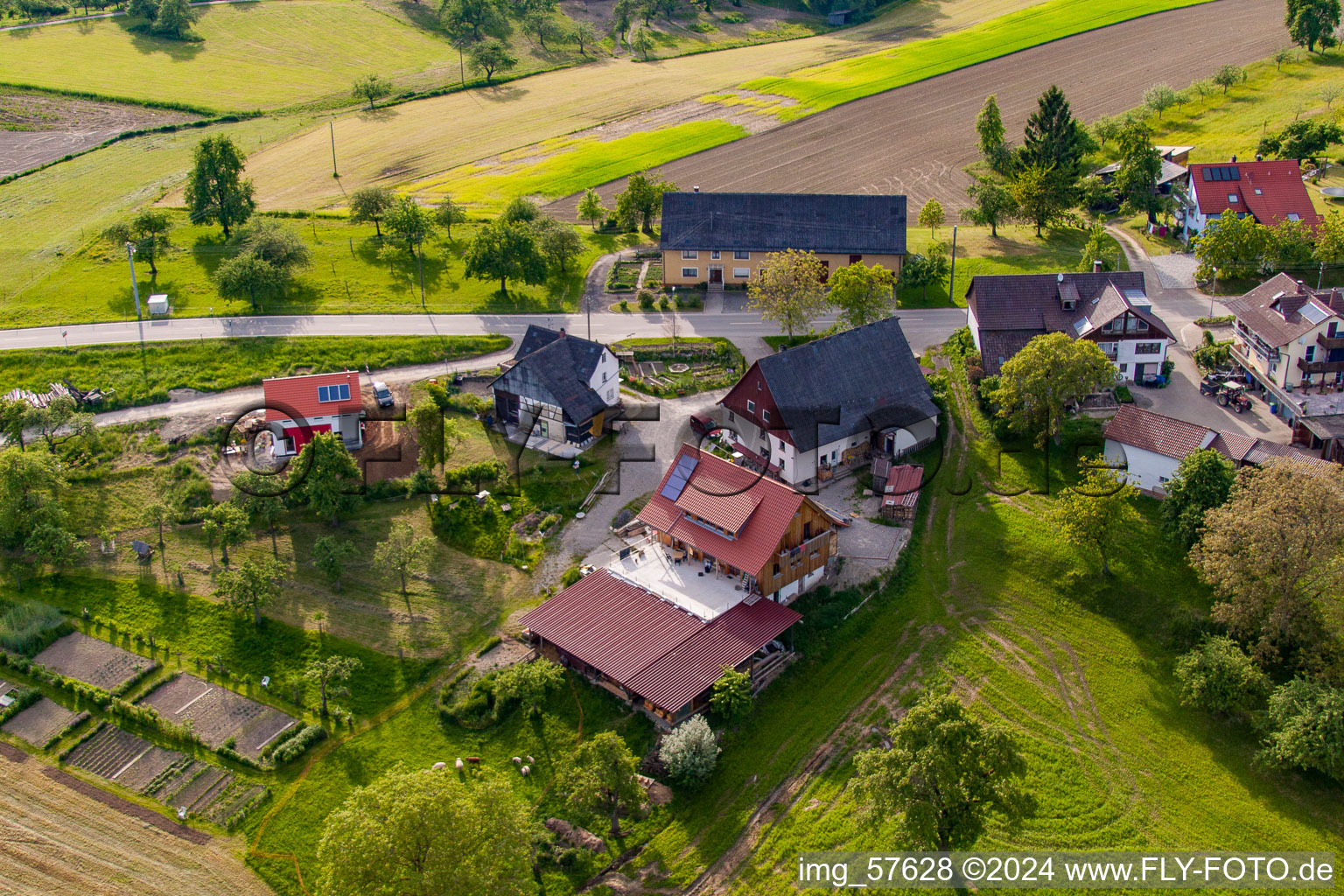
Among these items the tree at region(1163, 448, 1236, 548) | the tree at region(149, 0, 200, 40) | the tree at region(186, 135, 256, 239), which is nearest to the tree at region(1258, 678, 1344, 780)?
the tree at region(1163, 448, 1236, 548)

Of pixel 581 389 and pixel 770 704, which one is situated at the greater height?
pixel 581 389

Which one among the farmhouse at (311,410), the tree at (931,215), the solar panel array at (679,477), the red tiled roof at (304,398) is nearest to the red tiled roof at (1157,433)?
the solar panel array at (679,477)

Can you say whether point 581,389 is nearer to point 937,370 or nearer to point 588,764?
point 937,370

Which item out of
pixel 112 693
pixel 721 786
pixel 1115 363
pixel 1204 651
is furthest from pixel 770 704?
pixel 1115 363

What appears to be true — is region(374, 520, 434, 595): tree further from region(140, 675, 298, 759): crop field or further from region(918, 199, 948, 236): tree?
region(918, 199, 948, 236): tree

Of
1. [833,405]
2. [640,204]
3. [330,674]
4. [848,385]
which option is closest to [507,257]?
[640,204]

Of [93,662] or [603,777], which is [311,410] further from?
[603,777]
